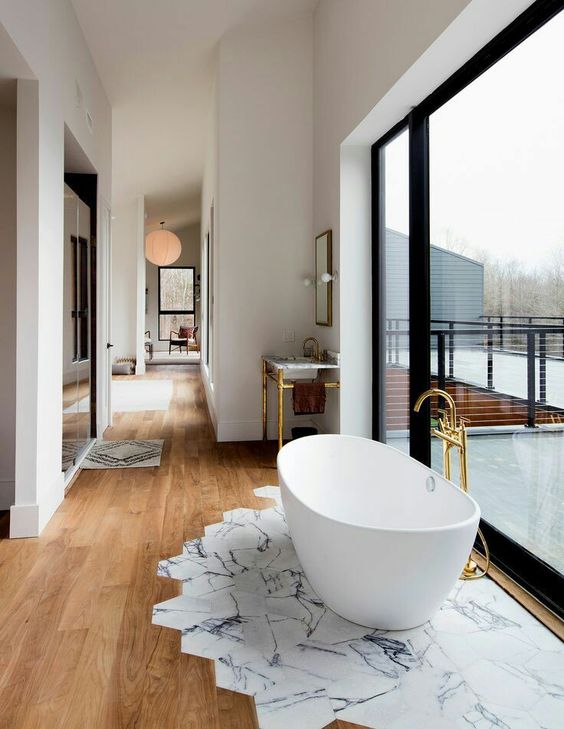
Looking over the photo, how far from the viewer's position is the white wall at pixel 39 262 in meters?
2.84

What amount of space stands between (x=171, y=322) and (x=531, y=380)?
1253cm

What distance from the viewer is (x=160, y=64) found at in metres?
5.00

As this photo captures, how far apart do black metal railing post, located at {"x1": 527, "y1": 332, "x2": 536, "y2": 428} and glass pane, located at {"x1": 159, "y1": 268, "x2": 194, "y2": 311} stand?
12418mm

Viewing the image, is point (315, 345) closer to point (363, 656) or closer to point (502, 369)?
point (502, 369)

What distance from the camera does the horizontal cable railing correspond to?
222cm

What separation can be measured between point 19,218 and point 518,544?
2.78m

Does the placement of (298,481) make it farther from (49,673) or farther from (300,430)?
(300,430)

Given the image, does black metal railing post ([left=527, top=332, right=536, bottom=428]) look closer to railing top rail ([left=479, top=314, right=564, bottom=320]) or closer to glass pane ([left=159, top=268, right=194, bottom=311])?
railing top rail ([left=479, top=314, right=564, bottom=320])

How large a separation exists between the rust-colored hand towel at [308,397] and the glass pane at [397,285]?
516 mm

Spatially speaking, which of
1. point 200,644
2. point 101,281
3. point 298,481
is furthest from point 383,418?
point 101,281

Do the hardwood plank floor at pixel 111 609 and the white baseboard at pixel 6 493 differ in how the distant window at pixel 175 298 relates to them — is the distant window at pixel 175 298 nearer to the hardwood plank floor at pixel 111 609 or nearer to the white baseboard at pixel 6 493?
the hardwood plank floor at pixel 111 609

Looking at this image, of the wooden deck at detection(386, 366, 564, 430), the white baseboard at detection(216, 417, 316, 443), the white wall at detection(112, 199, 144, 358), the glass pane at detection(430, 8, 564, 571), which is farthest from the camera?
the white wall at detection(112, 199, 144, 358)

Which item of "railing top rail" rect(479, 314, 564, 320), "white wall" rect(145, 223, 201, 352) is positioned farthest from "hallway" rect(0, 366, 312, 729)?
"white wall" rect(145, 223, 201, 352)

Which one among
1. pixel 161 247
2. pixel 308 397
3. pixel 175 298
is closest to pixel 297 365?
pixel 308 397
